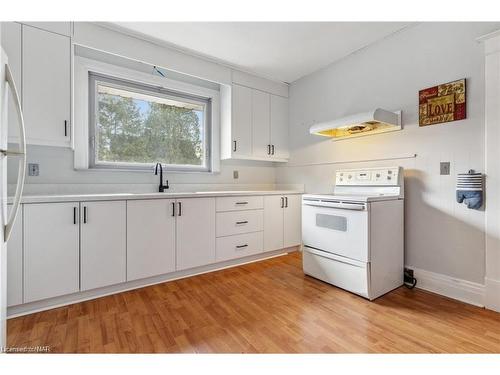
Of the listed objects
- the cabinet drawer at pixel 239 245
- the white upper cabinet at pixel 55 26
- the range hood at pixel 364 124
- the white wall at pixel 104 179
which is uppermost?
the white upper cabinet at pixel 55 26

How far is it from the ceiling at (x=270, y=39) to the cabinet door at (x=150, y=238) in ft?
5.45

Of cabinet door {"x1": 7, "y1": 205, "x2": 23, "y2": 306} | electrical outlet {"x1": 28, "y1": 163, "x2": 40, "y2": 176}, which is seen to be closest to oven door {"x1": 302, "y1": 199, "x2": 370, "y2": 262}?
cabinet door {"x1": 7, "y1": 205, "x2": 23, "y2": 306}

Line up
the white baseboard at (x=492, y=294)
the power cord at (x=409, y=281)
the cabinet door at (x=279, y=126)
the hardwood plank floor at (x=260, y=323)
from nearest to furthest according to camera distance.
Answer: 1. the hardwood plank floor at (x=260, y=323)
2. the white baseboard at (x=492, y=294)
3. the power cord at (x=409, y=281)
4. the cabinet door at (x=279, y=126)

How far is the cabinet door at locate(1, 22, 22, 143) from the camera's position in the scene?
75.0 inches

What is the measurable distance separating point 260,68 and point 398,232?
8.15ft

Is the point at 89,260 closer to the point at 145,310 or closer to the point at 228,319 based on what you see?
the point at 145,310

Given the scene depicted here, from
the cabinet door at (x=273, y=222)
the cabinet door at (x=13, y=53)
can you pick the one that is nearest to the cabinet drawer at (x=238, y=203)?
the cabinet door at (x=273, y=222)

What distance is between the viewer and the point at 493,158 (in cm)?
184

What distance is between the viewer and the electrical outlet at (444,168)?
6.90ft

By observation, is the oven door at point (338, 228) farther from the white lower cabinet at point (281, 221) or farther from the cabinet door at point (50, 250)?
the cabinet door at point (50, 250)

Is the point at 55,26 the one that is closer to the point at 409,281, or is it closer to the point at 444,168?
the point at 444,168

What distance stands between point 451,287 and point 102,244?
2.90m

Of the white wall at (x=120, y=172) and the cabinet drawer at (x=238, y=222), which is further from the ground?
the white wall at (x=120, y=172)

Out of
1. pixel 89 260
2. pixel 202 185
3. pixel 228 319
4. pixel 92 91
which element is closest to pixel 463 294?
pixel 228 319
